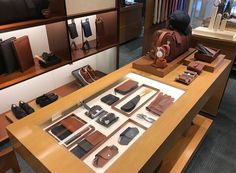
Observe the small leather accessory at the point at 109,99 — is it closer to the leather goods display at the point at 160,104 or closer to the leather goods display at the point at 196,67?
the leather goods display at the point at 160,104

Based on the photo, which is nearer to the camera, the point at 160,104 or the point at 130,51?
the point at 160,104

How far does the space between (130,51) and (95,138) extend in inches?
134

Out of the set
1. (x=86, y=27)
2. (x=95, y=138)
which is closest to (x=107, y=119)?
(x=95, y=138)

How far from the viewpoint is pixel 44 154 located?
89 centimetres

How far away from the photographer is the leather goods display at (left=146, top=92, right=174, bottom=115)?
1183mm

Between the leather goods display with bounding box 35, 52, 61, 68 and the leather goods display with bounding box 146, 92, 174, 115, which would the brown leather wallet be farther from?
the leather goods display with bounding box 35, 52, 61, 68

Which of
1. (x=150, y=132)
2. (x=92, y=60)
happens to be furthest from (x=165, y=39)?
(x=92, y=60)

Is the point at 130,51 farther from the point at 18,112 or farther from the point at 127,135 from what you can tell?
the point at 127,135

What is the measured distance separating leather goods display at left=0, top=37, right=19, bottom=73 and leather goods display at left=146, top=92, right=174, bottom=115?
1180 mm

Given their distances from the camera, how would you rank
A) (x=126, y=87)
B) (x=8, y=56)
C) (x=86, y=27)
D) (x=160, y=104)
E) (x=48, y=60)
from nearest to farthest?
(x=160, y=104), (x=126, y=87), (x=8, y=56), (x=48, y=60), (x=86, y=27)

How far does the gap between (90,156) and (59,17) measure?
4.27 ft

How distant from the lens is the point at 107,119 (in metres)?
1.11

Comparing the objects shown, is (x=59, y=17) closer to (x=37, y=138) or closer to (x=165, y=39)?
(x=165, y=39)

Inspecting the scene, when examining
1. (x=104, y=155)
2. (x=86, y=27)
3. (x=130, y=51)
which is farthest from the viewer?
(x=130, y=51)
